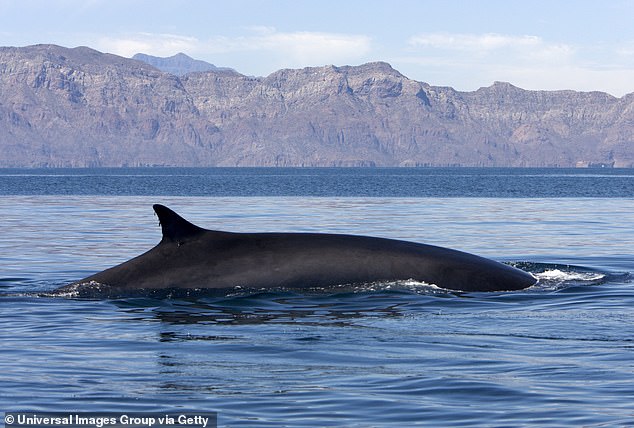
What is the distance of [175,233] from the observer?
15102 mm

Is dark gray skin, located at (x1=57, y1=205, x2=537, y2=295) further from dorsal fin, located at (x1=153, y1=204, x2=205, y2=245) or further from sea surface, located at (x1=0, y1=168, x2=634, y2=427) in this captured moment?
sea surface, located at (x1=0, y1=168, x2=634, y2=427)

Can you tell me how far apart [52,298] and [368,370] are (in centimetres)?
718

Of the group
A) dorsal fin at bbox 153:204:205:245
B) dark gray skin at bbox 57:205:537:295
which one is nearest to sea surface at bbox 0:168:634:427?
dark gray skin at bbox 57:205:537:295

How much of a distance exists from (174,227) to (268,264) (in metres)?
1.40

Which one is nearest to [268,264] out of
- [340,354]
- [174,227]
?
[174,227]

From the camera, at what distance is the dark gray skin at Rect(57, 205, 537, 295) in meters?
15.1

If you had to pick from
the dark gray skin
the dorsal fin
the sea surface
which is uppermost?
the dorsal fin

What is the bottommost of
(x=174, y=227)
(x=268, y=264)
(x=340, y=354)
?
(x=340, y=354)

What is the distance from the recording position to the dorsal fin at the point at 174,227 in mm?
14891

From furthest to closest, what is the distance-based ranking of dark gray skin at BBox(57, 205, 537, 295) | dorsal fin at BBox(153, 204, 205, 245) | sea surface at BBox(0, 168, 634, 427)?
1. dark gray skin at BBox(57, 205, 537, 295)
2. dorsal fin at BBox(153, 204, 205, 245)
3. sea surface at BBox(0, 168, 634, 427)

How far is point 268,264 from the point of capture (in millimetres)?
15453

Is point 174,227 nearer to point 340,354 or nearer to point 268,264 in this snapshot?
point 268,264

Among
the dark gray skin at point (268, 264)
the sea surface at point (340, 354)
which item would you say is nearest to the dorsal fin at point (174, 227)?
the dark gray skin at point (268, 264)

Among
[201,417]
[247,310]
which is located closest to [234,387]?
[201,417]
